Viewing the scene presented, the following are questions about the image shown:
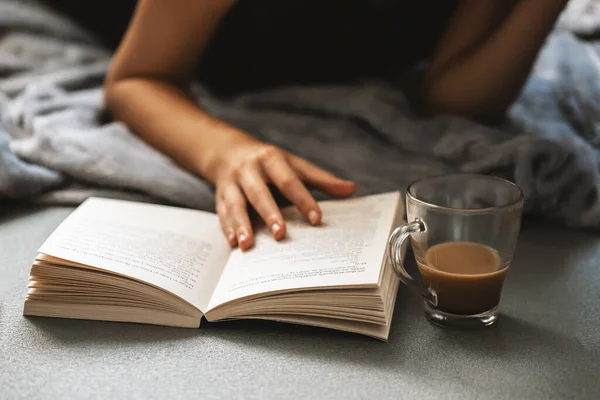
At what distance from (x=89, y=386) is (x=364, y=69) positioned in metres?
0.99

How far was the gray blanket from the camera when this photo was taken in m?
0.94

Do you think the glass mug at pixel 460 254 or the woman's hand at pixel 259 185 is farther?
the woman's hand at pixel 259 185

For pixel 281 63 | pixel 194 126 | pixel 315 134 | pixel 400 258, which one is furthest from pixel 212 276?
pixel 281 63

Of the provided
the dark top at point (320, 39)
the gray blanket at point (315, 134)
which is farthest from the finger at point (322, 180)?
the dark top at point (320, 39)

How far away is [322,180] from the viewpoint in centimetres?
88

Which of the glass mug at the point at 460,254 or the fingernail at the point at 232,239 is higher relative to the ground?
the glass mug at the point at 460,254

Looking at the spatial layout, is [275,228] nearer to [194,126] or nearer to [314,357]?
[314,357]

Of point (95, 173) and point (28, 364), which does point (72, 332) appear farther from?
point (95, 173)

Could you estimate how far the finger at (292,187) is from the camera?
815 millimetres

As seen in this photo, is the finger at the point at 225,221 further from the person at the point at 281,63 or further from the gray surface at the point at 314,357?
the gray surface at the point at 314,357

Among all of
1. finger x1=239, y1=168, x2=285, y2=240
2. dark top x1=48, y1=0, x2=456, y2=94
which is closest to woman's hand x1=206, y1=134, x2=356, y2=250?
finger x1=239, y1=168, x2=285, y2=240

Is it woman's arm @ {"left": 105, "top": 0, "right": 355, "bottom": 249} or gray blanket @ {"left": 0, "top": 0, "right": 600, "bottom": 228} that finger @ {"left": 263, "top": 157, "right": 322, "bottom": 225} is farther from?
gray blanket @ {"left": 0, "top": 0, "right": 600, "bottom": 228}

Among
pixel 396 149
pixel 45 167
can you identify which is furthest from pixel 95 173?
pixel 396 149

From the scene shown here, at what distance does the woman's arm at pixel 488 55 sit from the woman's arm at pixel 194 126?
0.40 m
